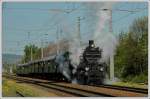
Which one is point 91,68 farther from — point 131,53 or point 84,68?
point 131,53

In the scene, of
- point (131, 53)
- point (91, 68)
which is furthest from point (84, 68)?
point (131, 53)

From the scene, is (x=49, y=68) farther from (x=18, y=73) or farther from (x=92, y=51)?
(x=18, y=73)

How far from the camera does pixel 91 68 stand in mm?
17688

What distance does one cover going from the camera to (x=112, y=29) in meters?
14.0

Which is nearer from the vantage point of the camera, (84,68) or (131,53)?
(84,68)

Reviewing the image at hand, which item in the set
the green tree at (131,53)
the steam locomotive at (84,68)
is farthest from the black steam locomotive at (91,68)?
the green tree at (131,53)

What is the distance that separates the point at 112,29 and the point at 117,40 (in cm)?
182

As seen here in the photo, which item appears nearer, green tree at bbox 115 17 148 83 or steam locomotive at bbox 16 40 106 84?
green tree at bbox 115 17 148 83

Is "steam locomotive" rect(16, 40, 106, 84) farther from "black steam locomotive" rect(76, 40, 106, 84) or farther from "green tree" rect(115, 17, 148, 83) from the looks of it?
"green tree" rect(115, 17, 148, 83)

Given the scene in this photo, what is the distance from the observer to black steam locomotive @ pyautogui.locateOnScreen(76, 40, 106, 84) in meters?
17.2

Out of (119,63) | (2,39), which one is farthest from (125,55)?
(2,39)

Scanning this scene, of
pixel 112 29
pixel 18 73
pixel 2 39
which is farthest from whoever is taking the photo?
pixel 18 73

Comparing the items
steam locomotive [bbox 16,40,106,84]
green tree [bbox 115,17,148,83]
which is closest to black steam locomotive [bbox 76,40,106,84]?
steam locomotive [bbox 16,40,106,84]

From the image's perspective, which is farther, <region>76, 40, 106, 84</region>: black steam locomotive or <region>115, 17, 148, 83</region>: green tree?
<region>76, 40, 106, 84</region>: black steam locomotive
